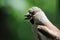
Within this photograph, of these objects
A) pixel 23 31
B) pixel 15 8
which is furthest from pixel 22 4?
pixel 23 31

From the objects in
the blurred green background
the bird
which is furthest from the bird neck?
the blurred green background


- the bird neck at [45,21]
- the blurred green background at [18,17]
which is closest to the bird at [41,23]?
the bird neck at [45,21]

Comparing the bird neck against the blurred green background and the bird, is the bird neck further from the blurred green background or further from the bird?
the blurred green background

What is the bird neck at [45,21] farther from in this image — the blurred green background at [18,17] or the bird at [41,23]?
the blurred green background at [18,17]

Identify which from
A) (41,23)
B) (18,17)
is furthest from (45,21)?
(18,17)

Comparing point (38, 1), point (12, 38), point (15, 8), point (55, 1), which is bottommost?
point (12, 38)

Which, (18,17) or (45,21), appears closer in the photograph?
(45,21)

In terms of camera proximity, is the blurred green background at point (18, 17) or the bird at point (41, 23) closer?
the bird at point (41, 23)

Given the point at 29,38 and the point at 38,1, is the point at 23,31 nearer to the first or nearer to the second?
the point at 29,38

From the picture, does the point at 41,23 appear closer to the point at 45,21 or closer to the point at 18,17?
the point at 45,21
